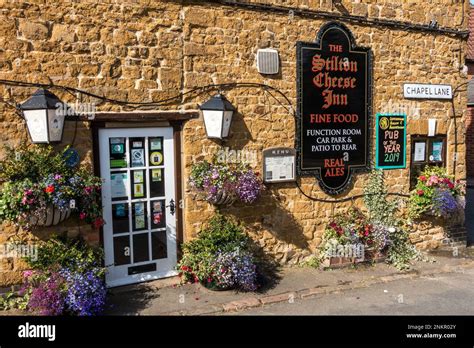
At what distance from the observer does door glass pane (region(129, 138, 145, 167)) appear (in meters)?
6.76

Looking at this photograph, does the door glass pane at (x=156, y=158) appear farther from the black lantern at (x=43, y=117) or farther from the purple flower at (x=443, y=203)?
the purple flower at (x=443, y=203)

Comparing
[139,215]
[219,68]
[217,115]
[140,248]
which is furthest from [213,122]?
[140,248]

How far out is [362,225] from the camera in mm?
8320

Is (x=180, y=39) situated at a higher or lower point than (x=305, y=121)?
higher

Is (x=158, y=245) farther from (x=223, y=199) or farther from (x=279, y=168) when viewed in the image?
(x=279, y=168)

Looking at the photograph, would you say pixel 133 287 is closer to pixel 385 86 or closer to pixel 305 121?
pixel 305 121

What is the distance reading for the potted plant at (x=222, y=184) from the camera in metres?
6.79

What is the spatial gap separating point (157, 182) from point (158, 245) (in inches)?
36.5

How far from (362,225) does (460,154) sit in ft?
9.56

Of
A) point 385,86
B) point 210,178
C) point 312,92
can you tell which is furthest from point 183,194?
point 385,86

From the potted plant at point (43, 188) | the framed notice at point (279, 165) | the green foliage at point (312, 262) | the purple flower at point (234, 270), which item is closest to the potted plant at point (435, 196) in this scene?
the green foliage at point (312, 262)

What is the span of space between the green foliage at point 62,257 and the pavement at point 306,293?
0.67 m

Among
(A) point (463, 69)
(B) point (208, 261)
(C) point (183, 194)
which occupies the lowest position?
(B) point (208, 261)

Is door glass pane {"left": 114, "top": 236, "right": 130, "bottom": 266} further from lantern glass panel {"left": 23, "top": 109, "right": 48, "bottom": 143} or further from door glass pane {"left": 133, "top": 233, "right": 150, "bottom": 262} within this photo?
lantern glass panel {"left": 23, "top": 109, "right": 48, "bottom": 143}
